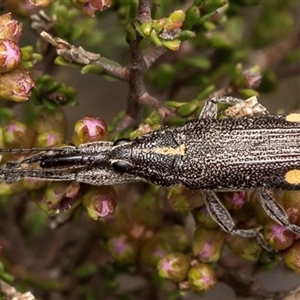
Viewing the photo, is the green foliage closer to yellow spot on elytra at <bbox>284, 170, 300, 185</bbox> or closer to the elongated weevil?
the elongated weevil

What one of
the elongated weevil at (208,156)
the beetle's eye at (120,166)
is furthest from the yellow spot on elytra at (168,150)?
the beetle's eye at (120,166)

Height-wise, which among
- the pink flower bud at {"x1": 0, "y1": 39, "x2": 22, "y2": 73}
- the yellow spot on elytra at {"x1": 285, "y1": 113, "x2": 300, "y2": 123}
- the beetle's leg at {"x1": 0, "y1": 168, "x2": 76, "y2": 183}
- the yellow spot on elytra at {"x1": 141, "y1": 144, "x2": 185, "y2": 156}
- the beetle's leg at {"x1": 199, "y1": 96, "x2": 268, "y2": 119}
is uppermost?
the pink flower bud at {"x1": 0, "y1": 39, "x2": 22, "y2": 73}

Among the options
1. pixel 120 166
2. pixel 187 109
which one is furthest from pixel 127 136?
pixel 187 109

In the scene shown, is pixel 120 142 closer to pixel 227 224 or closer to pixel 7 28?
pixel 227 224

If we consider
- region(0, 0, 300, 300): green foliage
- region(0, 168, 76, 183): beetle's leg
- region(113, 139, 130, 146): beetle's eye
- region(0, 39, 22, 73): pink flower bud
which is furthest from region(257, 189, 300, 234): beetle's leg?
region(0, 39, 22, 73): pink flower bud

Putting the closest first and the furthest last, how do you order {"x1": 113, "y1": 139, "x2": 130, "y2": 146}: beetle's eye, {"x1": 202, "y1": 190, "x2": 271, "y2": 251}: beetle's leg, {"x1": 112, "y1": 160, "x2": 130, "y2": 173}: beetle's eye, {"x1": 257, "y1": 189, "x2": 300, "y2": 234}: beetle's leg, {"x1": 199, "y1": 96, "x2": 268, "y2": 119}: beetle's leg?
{"x1": 257, "y1": 189, "x2": 300, "y2": 234}: beetle's leg → {"x1": 202, "y1": 190, "x2": 271, "y2": 251}: beetle's leg → {"x1": 199, "y1": 96, "x2": 268, "y2": 119}: beetle's leg → {"x1": 113, "y1": 139, "x2": 130, "y2": 146}: beetle's eye → {"x1": 112, "y1": 160, "x2": 130, "y2": 173}: beetle's eye

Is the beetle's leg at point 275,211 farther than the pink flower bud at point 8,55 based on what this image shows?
Yes

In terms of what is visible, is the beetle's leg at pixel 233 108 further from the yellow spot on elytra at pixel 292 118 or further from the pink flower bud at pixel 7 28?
the pink flower bud at pixel 7 28

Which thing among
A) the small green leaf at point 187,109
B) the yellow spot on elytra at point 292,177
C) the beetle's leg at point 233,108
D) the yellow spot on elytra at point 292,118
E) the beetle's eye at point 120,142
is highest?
the small green leaf at point 187,109

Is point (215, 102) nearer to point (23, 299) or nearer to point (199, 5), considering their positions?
point (199, 5)
